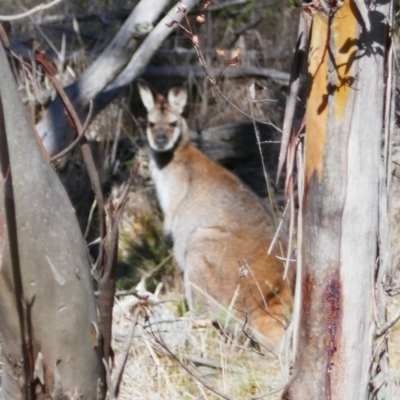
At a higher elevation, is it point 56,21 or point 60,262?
point 56,21

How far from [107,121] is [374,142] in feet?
19.7

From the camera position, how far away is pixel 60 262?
241 cm

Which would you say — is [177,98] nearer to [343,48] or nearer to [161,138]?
[161,138]

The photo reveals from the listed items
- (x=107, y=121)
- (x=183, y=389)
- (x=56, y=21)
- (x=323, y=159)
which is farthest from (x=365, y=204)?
(x=56, y=21)

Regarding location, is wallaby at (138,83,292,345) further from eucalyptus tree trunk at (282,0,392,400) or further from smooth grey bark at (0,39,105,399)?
smooth grey bark at (0,39,105,399)

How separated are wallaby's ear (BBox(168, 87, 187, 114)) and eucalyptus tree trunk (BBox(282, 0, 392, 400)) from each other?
16.7ft

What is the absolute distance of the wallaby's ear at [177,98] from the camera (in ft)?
24.7

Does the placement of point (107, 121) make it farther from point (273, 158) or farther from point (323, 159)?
point (323, 159)

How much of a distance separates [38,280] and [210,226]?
440cm

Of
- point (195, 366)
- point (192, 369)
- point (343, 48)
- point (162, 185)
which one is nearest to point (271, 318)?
point (195, 366)

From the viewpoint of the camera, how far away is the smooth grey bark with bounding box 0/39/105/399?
7.60 ft

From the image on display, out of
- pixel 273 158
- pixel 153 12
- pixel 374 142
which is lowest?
pixel 273 158

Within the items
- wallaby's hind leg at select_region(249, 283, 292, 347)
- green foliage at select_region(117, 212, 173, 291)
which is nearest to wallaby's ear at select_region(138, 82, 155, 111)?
green foliage at select_region(117, 212, 173, 291)

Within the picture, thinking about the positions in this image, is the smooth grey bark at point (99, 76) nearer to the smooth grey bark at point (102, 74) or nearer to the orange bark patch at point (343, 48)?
the smooth grey bark at point (102, 74)
